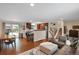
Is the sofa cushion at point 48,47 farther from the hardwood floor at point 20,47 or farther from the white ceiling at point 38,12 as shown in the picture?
the white ceiling at point 38,12

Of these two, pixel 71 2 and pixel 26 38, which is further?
pixel 26 38

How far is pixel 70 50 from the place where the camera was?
1773 millimetres

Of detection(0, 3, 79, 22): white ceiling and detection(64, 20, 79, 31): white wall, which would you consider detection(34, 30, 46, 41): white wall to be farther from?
detection(64, 20, 79, 31): white wall

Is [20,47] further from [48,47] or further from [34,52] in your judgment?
[48,47]

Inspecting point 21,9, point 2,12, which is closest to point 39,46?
point 21,9

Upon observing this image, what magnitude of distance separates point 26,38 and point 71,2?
34.9 inches

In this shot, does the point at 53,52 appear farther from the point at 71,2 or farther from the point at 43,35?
the point at 71,2

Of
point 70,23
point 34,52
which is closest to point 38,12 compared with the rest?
point 70,23

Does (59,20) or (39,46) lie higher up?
(59,20)

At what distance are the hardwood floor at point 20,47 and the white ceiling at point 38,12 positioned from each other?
13.6 inches

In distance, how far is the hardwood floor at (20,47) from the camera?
1.77 metres

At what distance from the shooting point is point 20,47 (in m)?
1.79

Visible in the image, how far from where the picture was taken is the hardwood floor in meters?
1.77

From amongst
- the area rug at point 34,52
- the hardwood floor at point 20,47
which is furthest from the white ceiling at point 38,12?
the area rug at point 34,52
